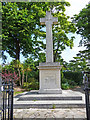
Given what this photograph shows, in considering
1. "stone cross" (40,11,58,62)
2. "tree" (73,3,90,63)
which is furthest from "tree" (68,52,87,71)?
"stone cross" (40,11,58,62)

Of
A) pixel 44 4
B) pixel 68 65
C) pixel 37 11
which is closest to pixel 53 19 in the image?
pixel 37 11

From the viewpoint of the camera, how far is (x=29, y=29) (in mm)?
12930

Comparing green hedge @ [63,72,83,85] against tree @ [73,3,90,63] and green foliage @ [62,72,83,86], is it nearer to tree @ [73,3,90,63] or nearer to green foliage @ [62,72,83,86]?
green foliage @ [62,72,83,86]

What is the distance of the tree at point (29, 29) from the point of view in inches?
485

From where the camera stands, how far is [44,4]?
14297mm

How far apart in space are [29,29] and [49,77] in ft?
26.6

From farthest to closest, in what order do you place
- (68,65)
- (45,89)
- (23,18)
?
(68,65) → (23,18) → (45,89)

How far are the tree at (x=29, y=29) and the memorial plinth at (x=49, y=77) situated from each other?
7026mm

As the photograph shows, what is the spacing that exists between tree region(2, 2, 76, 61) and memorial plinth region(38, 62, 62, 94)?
703 centimetres

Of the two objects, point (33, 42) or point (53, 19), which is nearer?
point (53, 19)

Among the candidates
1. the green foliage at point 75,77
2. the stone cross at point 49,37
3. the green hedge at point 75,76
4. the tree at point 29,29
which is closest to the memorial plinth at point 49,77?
the stone cross at point 49,37

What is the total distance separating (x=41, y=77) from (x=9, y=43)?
28.7ft

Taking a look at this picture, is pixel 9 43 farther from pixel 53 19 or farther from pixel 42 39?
pixel 53 19

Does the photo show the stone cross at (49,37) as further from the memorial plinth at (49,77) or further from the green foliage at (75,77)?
the green foliage at (75,77)
